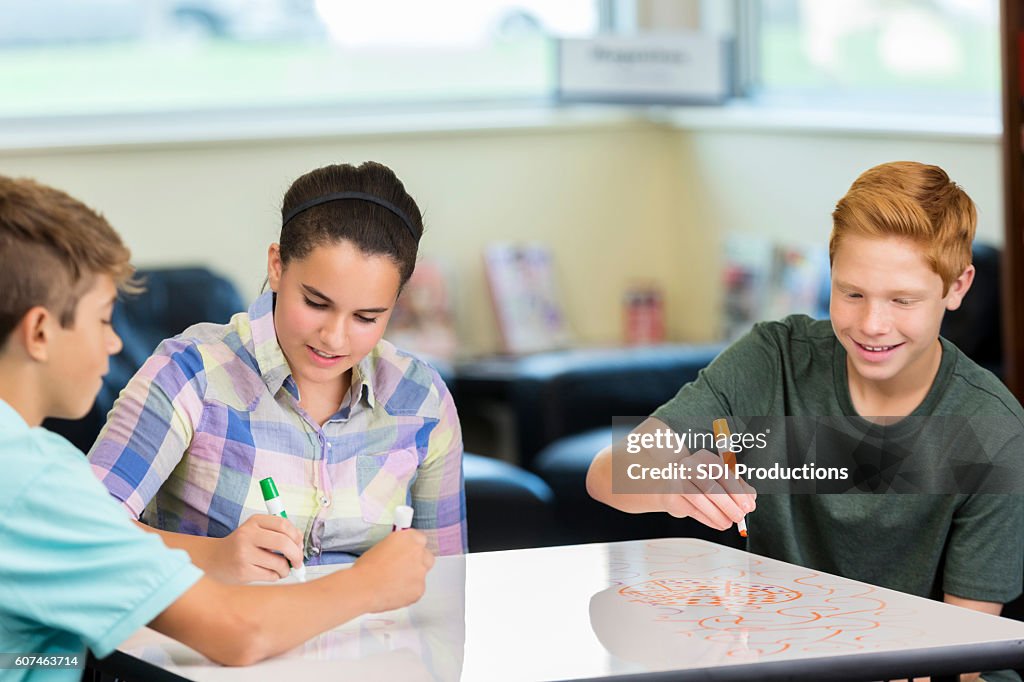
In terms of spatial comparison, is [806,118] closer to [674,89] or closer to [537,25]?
[674,89]

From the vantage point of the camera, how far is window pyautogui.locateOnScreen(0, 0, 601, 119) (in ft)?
14.0

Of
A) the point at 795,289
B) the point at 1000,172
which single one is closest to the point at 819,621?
the point at 1000,172

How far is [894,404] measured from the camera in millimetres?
1854

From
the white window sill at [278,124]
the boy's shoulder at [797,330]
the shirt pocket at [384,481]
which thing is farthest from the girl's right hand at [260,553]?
the white window sill at [278,124]

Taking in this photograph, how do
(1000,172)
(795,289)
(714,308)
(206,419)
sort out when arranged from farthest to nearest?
(714,308)
(795,289)
(1000,172)
(206,419)

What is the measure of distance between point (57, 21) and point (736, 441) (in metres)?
3.01

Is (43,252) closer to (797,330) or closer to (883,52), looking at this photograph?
(797,330)

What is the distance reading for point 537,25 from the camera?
4.67 m

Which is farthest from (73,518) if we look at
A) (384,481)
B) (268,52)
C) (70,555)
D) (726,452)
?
(268,52)

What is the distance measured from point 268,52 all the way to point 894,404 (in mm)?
2983

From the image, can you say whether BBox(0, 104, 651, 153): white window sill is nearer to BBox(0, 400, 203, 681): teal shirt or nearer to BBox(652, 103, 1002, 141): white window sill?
BBox(652, 103, 1002, 141): white window sill

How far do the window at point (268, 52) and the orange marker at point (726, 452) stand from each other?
262cm

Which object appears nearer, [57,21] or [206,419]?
[206,419]

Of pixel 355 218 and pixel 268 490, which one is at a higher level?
pixel 355 218
